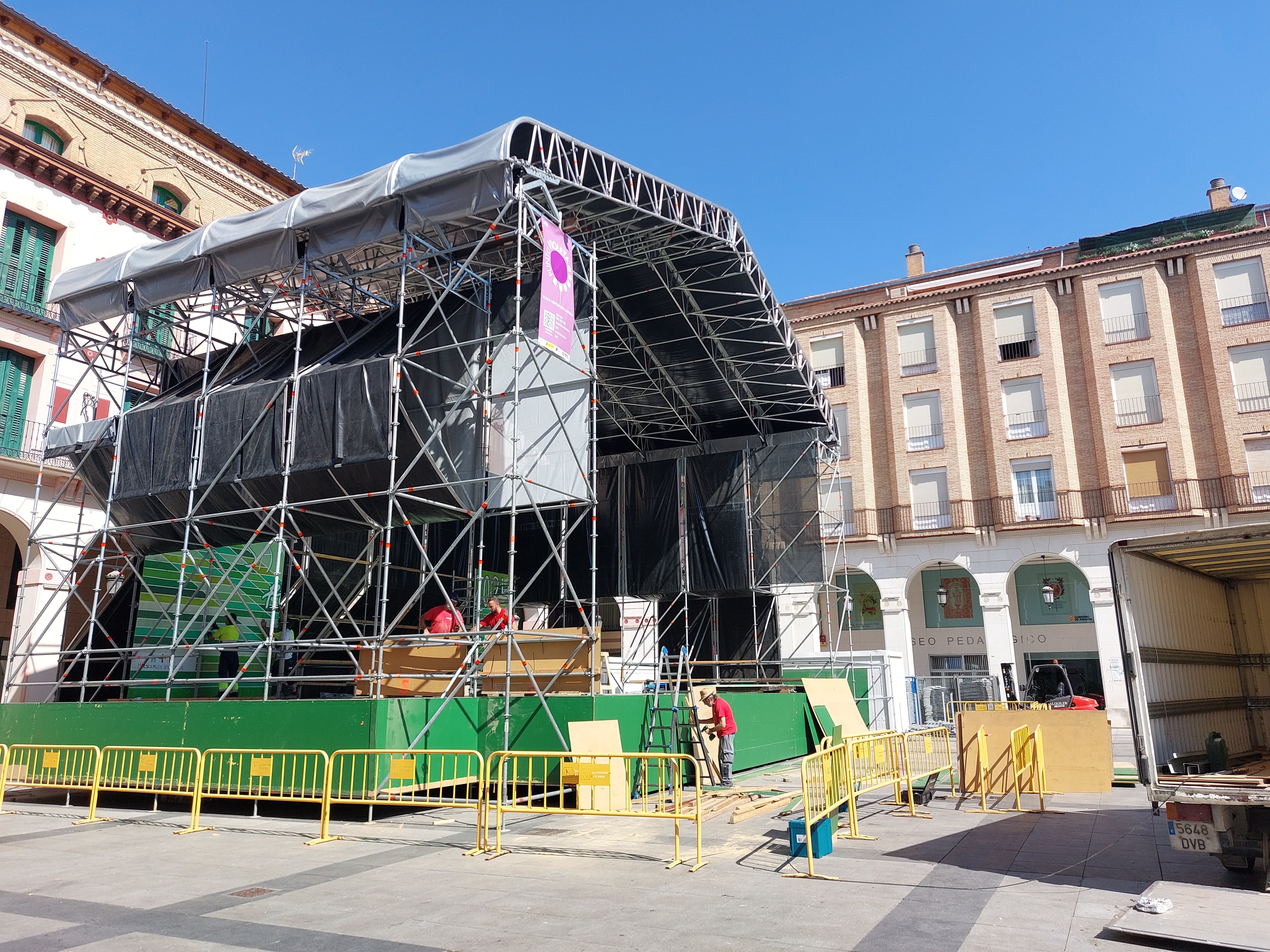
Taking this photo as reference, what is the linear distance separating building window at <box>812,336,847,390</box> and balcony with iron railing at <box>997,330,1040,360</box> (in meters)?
6.15

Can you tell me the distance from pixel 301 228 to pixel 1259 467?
102 feet

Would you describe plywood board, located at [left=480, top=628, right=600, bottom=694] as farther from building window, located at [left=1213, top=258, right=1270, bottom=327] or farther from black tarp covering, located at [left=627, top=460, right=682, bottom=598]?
building window, located at [left=1213, top=258, right=1270, bottom=327]

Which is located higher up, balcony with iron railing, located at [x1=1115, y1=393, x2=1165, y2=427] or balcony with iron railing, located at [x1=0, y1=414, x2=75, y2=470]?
balcony with iron railing, located at [x1=1115, y1=393, x2=1165, y2=427]

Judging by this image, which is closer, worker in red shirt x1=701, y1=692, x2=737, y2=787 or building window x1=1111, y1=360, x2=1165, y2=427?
worker in red shirt x1=701, y1=692, x2=737, y2=787

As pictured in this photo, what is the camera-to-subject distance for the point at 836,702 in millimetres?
18891

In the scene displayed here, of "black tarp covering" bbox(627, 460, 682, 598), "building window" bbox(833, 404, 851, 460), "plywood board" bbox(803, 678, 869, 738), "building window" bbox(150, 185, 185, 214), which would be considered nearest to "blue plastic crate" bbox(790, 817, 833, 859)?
"plywood board" bbox(803, 678, 869, 738)

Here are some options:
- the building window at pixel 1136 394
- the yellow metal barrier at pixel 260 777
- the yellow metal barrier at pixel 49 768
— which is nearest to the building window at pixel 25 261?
the yellow metal barrier at pixel 49 768

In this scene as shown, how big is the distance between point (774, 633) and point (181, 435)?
1642cm

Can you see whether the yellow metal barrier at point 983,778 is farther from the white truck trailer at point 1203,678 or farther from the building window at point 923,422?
the building window at point 923,422

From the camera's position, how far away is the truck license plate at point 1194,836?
7344 millimetres

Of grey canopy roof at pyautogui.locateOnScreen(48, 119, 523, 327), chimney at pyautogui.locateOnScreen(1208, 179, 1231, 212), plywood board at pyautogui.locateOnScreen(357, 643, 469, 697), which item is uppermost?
chimney at pyautogui.locateOnScreen(1208, 179, 1231, 212)

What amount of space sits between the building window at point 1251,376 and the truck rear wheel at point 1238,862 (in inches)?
1145

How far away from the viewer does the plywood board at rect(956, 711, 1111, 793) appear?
12875 mm

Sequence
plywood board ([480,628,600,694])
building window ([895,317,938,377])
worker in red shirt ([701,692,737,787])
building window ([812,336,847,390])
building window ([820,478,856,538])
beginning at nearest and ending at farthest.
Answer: plywood board ([480,628,600,694]) < worker in red shirt ([701,692,737,787]) < building window ([820,478,856,538]) < building window ([895,317,938,377]) < building window ([812,336,847,390])
